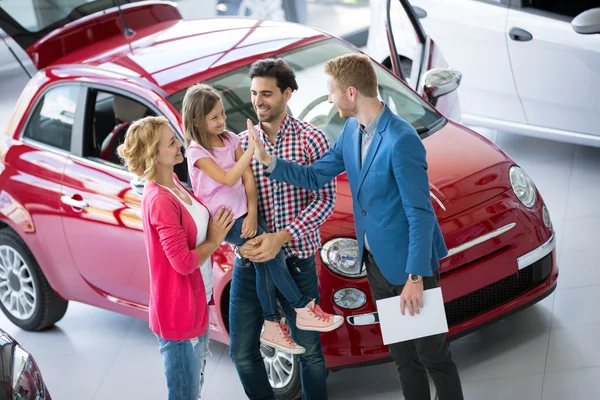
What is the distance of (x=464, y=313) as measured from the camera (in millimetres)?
4328

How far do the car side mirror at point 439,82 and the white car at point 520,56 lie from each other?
922 millimetres

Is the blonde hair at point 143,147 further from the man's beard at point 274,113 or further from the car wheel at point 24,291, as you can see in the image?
the car wheel at point 24,291

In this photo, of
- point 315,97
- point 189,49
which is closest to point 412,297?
point 315,97

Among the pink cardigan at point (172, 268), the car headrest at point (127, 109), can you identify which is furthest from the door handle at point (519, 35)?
the pink cardigan at point (172, 268)

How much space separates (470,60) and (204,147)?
324 centimetres

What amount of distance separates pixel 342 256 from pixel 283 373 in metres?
0.66

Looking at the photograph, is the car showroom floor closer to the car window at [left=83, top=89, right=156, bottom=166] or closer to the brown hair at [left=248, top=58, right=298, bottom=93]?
the car window at [left=83, top=89, right=156, bottom=166]

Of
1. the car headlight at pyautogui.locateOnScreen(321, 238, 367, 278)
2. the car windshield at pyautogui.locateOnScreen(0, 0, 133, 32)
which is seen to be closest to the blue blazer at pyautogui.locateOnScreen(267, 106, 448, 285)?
the car headlight at pyautogui.locateOnScreen(321, 238, 367, 278)

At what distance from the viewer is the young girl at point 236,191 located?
3643 mm

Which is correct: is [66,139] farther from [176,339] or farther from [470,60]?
[470,60]

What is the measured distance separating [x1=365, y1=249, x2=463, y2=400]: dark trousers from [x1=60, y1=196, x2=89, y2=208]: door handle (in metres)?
1.66

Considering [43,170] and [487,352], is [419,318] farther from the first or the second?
[43,170]

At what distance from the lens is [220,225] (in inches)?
145

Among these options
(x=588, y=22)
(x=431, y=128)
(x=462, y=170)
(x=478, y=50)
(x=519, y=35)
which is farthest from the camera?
(x=478, y=50)
